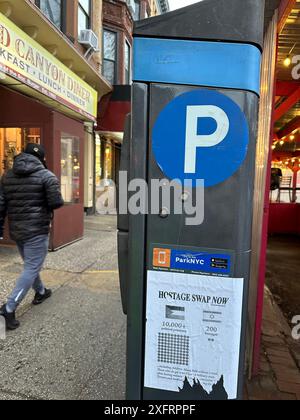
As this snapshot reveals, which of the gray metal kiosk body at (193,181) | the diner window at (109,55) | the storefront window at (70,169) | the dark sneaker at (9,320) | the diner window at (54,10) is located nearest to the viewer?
the gray metal kiosk body at (193,181)

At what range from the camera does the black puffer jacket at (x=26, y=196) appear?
11.2 feet

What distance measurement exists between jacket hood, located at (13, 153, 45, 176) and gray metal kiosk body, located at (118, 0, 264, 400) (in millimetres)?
1940

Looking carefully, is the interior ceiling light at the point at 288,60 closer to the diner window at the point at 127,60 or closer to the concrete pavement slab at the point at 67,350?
the concrete pavement slab at the point at 67,350

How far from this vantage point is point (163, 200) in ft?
5.60

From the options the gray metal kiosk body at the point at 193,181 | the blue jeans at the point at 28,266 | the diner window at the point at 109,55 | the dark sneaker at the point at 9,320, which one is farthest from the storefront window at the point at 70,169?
the diner window at the point at 109,55

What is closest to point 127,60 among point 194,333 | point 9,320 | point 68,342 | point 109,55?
point 109,55

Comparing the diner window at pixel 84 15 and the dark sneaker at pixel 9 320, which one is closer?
the dark sneaker at pixel 9 320

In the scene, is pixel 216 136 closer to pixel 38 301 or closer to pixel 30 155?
pixel 30 155

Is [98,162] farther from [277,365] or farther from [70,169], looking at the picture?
[277,365]

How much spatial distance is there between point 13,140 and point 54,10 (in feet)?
12.0

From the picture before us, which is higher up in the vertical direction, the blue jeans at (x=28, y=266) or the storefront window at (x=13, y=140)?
the storefront window at (x=13, y=140)

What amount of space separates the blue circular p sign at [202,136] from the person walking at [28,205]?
6.93ft
